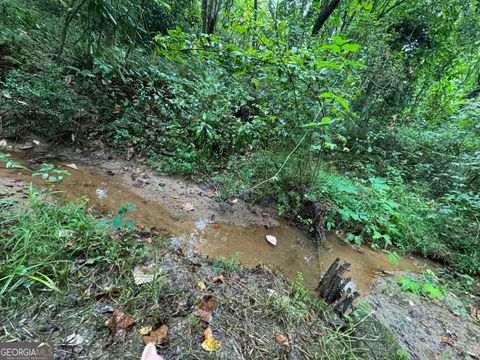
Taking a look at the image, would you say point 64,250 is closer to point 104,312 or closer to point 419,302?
point 104,312

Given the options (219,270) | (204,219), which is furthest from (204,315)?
(204,219)

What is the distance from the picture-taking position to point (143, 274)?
1.46 meters

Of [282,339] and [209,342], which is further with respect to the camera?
[282,339]

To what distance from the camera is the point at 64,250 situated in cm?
140

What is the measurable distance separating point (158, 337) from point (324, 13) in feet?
19.0

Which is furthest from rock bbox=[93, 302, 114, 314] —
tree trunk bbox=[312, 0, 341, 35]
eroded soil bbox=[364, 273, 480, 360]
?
tree trunk bbox=[312, 0, 341, 35]

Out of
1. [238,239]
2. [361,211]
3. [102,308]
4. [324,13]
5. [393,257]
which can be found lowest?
[238,239]

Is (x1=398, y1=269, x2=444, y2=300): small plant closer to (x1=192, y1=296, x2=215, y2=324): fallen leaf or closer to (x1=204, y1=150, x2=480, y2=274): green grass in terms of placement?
(x1=204, y1=150, x2=480, y2=274): green grass

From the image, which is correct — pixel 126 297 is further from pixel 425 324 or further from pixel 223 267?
pixel 425 324

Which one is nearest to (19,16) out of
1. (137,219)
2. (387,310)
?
(137,219)

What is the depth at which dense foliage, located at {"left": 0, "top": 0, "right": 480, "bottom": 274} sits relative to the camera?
2369mm

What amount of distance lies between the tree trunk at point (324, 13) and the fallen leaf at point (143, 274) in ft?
17.3

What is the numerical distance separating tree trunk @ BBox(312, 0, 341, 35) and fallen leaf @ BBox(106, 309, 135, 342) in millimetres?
5532

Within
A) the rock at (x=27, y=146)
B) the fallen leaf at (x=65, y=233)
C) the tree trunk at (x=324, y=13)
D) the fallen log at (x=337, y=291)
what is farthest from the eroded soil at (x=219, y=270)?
the tree trunk at (x=324, y=13)
